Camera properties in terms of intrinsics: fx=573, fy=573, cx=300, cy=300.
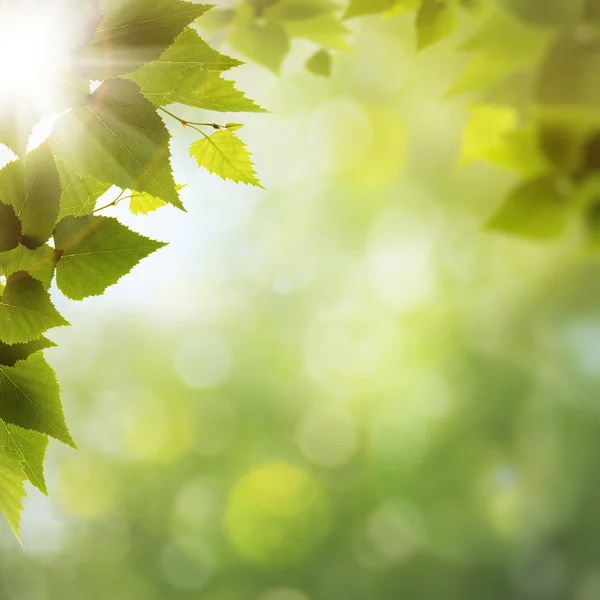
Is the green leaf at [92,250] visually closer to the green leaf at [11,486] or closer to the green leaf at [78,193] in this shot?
the green leaf at [78,193]

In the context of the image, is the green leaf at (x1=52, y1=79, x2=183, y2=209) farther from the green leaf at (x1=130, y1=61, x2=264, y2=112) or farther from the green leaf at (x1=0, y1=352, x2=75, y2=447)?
the green leaf at (x1=0, y1=352, x2=75, y2=447)

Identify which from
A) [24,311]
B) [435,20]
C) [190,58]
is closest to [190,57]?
[190,58]

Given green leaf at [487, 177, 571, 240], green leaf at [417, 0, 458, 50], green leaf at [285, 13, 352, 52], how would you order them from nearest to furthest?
green leaf at [487, 177, 571, 240]
green leaf at [417, 0, 458, 50]
green leaf at [285, 13, 352, 52]

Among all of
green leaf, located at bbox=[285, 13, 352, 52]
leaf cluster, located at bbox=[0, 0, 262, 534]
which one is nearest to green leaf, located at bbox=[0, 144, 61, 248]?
leaf cluster, located at bbox=[0, 0, 262, 534]

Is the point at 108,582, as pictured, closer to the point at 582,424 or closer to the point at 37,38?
the point at 582,424

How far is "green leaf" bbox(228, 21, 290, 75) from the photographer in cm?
77

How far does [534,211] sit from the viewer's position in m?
0.44

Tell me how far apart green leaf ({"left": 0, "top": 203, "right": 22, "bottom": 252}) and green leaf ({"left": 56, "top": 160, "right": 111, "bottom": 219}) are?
4cm

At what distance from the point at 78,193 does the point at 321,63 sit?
52 cm

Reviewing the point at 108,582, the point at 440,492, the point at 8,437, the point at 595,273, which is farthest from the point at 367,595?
the point at 8,437

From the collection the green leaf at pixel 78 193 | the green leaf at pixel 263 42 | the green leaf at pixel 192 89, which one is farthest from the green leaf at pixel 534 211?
the green leaf at pixel 263 42

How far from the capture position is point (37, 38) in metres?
0.43

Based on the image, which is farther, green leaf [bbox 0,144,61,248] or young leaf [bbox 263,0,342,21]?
young leaf [bbox 263,0,342,21]

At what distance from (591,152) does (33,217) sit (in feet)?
1.42
